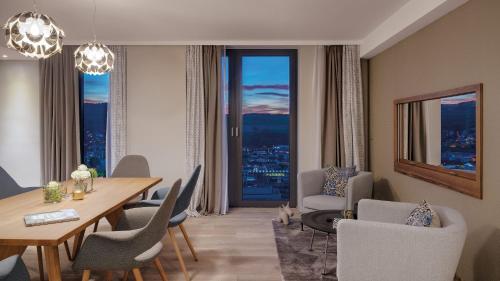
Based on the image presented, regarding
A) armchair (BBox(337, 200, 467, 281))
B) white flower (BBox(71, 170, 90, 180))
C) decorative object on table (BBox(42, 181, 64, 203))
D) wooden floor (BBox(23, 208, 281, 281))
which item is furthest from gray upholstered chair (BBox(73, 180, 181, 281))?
armchair (BBox(337, 200, 467, 281))

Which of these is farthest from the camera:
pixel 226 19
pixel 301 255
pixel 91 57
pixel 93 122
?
pixel 93 122

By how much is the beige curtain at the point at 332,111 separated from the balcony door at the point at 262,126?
0.49 m

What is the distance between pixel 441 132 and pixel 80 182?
307cm

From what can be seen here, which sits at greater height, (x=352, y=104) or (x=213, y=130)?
(x=352, y=104)

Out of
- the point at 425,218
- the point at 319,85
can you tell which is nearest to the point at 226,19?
the point at 319,85

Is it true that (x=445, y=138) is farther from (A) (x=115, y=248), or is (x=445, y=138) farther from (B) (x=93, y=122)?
(B) (x=93, y=122)

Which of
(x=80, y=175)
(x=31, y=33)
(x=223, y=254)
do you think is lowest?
(x=223, y=254)

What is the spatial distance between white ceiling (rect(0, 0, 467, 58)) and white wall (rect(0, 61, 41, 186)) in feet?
1.29

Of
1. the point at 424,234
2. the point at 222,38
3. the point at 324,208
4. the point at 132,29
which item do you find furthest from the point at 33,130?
the point at 424,234

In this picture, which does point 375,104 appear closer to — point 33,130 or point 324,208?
point 324,208

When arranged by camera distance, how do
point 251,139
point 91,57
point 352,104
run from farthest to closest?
point 251,139 < point 352,104 < point 91,57

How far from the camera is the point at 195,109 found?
509 cm

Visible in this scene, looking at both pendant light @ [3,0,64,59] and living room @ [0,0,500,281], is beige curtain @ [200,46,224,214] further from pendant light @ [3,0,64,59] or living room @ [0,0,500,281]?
pendant light @ [3,0,64,59]

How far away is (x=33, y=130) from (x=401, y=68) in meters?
5.31
